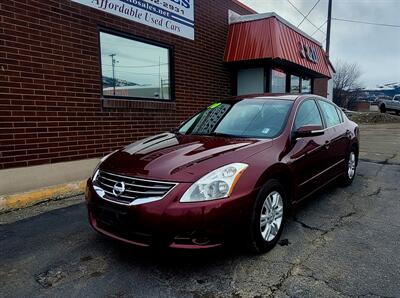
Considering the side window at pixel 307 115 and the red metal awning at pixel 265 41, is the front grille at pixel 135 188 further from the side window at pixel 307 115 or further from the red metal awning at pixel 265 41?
the red metal awning at pixel 265 41

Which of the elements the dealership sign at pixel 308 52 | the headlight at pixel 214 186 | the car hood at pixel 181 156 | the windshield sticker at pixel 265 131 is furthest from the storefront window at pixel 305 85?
the headlight at pixel 214 186

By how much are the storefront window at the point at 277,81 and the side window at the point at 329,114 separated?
195 inches

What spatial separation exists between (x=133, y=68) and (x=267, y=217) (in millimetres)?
5116

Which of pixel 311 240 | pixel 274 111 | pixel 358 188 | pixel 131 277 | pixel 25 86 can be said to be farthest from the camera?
pixel 358 188

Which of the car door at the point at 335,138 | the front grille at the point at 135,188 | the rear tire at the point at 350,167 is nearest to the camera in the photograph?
the front grille at the point at 135,188

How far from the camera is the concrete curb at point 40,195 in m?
4.96

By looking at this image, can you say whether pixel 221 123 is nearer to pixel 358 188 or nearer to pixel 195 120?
pixel 195 120

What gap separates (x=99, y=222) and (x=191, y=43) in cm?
627

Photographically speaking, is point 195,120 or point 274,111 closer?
point 274,111

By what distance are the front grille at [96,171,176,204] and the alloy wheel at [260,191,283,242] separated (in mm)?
1013

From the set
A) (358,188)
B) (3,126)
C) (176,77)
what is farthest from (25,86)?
(358,188)

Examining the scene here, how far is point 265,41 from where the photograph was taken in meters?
9.22

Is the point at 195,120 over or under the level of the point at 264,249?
over

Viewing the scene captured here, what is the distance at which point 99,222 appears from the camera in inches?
131
